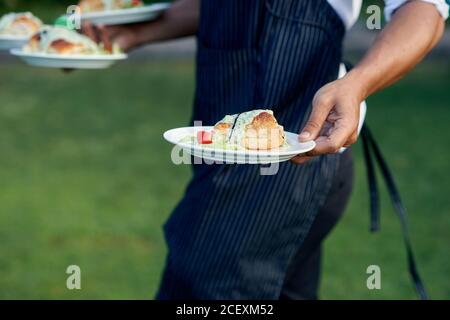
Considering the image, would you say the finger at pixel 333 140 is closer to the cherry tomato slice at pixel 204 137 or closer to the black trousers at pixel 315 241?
the cherry tomato slice at pixel 204 137

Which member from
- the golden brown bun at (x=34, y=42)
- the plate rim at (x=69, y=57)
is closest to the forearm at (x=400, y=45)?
the plate rim at (x=69, y=57)

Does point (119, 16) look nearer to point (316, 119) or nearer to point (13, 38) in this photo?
point (13, 38)

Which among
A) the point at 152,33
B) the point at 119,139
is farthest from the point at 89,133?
the point at 152,33

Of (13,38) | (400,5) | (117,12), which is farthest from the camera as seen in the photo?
(117,12)

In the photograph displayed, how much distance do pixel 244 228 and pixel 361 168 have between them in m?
4.46

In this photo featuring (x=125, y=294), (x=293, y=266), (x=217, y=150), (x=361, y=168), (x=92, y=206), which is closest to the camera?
(x=217, y=150)

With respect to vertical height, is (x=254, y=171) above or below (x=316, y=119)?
below

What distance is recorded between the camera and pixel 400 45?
218 cm

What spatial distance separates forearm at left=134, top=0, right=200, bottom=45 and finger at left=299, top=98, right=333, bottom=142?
3.66ft

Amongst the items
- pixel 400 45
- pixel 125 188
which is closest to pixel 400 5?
pixel 400 45

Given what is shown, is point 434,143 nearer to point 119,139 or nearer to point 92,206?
point 119,139

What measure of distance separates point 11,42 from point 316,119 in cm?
131

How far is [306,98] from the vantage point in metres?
2.42

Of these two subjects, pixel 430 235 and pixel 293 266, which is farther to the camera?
pixel 430 235
